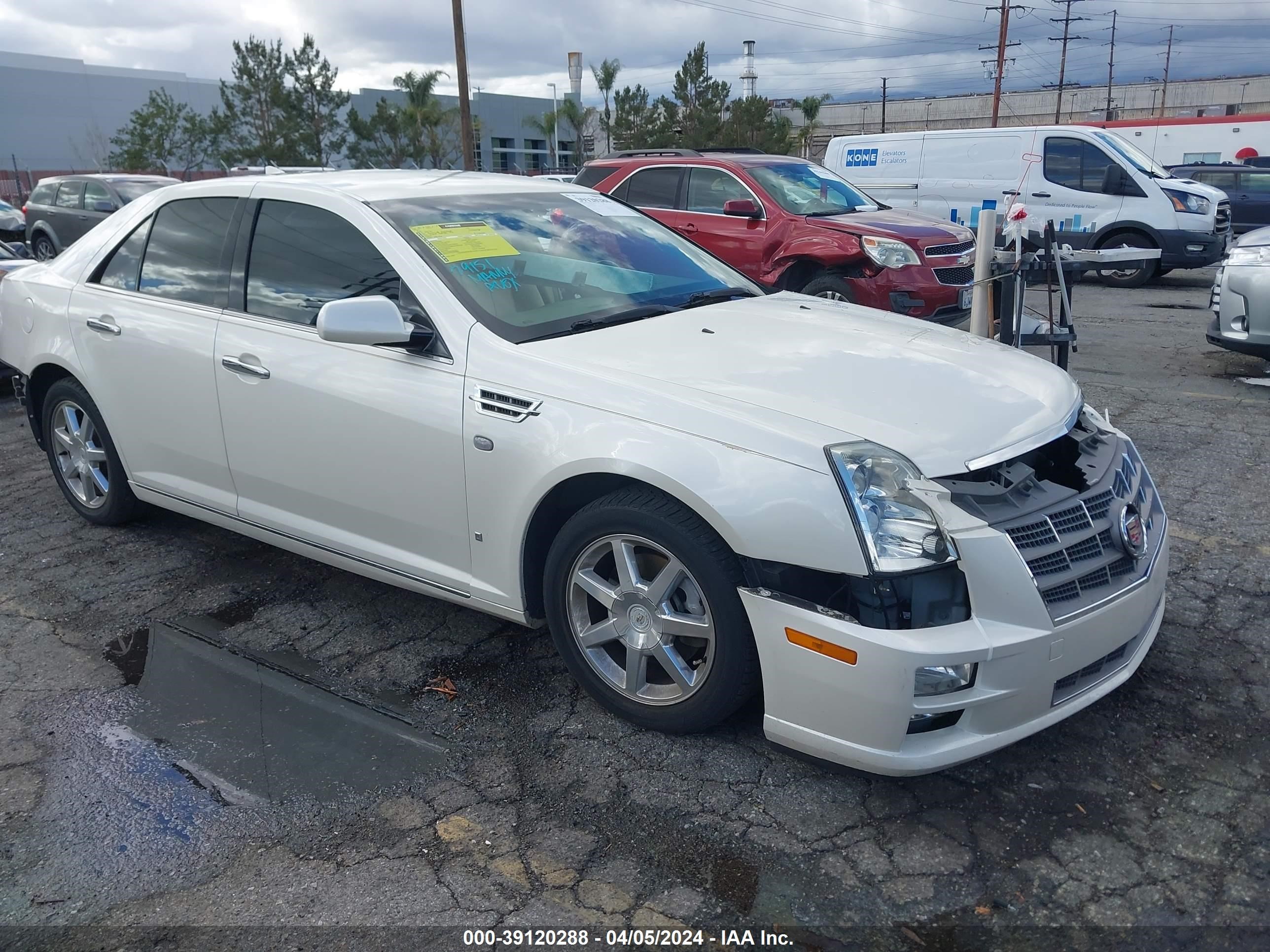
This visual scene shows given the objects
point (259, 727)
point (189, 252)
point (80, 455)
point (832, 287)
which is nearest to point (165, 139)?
point (832, 287)

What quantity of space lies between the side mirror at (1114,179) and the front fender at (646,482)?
508 inches

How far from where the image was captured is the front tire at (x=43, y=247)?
17703 millimetres

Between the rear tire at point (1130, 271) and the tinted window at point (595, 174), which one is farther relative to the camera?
the rear tire at point (1130, 271)

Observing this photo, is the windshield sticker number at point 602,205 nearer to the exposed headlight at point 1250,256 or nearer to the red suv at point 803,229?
the red suv at point 803,229

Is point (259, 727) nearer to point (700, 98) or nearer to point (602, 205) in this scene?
point (602, 205)

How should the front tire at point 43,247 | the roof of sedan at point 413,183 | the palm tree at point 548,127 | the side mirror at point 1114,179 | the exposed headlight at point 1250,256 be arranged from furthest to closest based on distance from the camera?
the palm tree at point 548,127
the front tire at point 43,247
the side mirror at point 1114,179
the exposed headlight at point 1250,256
the roof of sedan at point 413,183

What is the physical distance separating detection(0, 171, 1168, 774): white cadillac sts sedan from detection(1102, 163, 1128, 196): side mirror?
1124 cm

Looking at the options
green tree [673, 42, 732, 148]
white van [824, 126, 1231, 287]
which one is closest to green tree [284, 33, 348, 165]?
green tree [673, 42, 732, 148]

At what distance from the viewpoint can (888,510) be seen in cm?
257

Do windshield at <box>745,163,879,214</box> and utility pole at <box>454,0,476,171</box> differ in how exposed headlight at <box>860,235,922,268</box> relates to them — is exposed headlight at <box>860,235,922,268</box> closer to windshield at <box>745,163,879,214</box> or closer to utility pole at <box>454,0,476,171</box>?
windshield at <box>745,163,879,214</box>

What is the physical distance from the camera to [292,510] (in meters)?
3.80

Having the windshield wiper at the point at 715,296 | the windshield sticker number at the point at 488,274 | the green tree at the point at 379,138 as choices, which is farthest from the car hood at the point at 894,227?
the green tree at the point at 379,138

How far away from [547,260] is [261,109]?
41.3 metres

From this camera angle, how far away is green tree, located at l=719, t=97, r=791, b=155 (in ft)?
138
